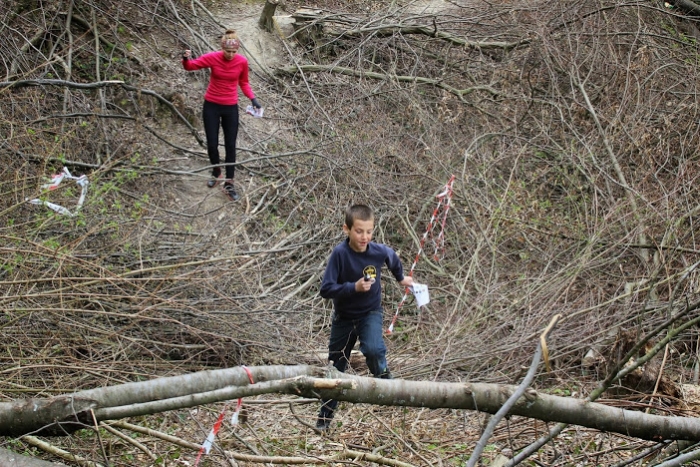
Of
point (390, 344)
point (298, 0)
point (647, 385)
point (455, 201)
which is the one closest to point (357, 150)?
point (455, 201)

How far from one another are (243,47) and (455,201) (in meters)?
4.31

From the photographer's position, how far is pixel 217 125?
26.8ft

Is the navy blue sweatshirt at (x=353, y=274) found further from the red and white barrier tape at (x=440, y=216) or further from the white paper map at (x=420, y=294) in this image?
the red and white barrier tape at (x=440, y=216)

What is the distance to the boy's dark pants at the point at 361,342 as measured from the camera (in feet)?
16.1

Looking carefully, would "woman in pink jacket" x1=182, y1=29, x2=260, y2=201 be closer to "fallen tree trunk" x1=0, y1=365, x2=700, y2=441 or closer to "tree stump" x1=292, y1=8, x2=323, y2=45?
"tree stump" x1=292, y1=8, x2=323, y2=45

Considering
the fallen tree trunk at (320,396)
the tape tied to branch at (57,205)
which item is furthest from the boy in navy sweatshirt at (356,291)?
the tape tied to branch at (57,205)

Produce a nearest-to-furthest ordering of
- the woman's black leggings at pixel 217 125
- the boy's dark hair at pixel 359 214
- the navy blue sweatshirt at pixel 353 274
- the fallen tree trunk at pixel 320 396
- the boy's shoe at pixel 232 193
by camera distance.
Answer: the fallen tree trunk at pixel 320 396 < the boy's dark hair at pixel 359 214 < the navy blue sweatshirt at pixel 353 274 < the woman's black leggings at pixel 217 125 < the boy's shoe at pixel 232 193

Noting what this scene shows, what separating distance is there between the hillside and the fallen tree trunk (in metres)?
0.49

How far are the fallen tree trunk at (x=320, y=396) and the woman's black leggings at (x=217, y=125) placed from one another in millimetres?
4842

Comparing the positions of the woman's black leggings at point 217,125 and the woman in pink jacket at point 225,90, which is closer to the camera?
the woman in pink jacket at point 225,90

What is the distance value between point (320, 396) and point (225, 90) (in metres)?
5.15

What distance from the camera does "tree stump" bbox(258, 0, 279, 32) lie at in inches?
448

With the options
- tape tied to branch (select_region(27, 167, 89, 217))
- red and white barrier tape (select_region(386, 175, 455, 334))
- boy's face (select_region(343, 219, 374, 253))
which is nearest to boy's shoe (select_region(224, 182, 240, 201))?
tape tied to branch (select_region(27, 167, 89, 217))

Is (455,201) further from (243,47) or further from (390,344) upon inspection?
(243,47)
